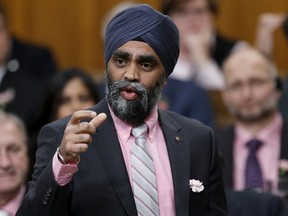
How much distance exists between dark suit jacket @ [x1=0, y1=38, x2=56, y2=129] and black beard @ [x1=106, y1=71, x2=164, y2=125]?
2365 millimetres

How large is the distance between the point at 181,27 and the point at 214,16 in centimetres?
21

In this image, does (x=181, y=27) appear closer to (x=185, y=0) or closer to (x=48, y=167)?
(x=185, y=0)

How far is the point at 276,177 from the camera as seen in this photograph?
4.55 meters

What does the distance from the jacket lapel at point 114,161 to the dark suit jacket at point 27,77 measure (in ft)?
7.63

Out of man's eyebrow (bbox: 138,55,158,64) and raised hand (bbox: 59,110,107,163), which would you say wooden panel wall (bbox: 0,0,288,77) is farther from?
raised hand (bbox: 59,110,107,163)

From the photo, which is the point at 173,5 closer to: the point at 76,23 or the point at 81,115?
the point at 76,23

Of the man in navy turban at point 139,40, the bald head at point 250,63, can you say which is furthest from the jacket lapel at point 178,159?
the bald head at point 250,63

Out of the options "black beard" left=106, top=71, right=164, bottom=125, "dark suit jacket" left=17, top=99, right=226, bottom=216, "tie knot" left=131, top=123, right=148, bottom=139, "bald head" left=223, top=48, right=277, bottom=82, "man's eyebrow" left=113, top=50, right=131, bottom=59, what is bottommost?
"bald head" left=223, top=48, right=277, bottom=82

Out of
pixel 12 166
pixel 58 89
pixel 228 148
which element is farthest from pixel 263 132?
pixel 12 166

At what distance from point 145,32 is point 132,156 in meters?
0.36

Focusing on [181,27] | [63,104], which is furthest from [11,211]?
[181,27]

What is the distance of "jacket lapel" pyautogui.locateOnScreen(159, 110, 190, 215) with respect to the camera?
2.88m

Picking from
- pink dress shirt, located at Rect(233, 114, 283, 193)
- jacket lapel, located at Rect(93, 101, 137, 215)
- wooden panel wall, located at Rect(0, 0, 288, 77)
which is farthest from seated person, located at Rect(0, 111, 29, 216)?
wooden panel wall, located at Rect(0, 0, 288, 77)

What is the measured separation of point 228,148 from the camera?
186 inches
